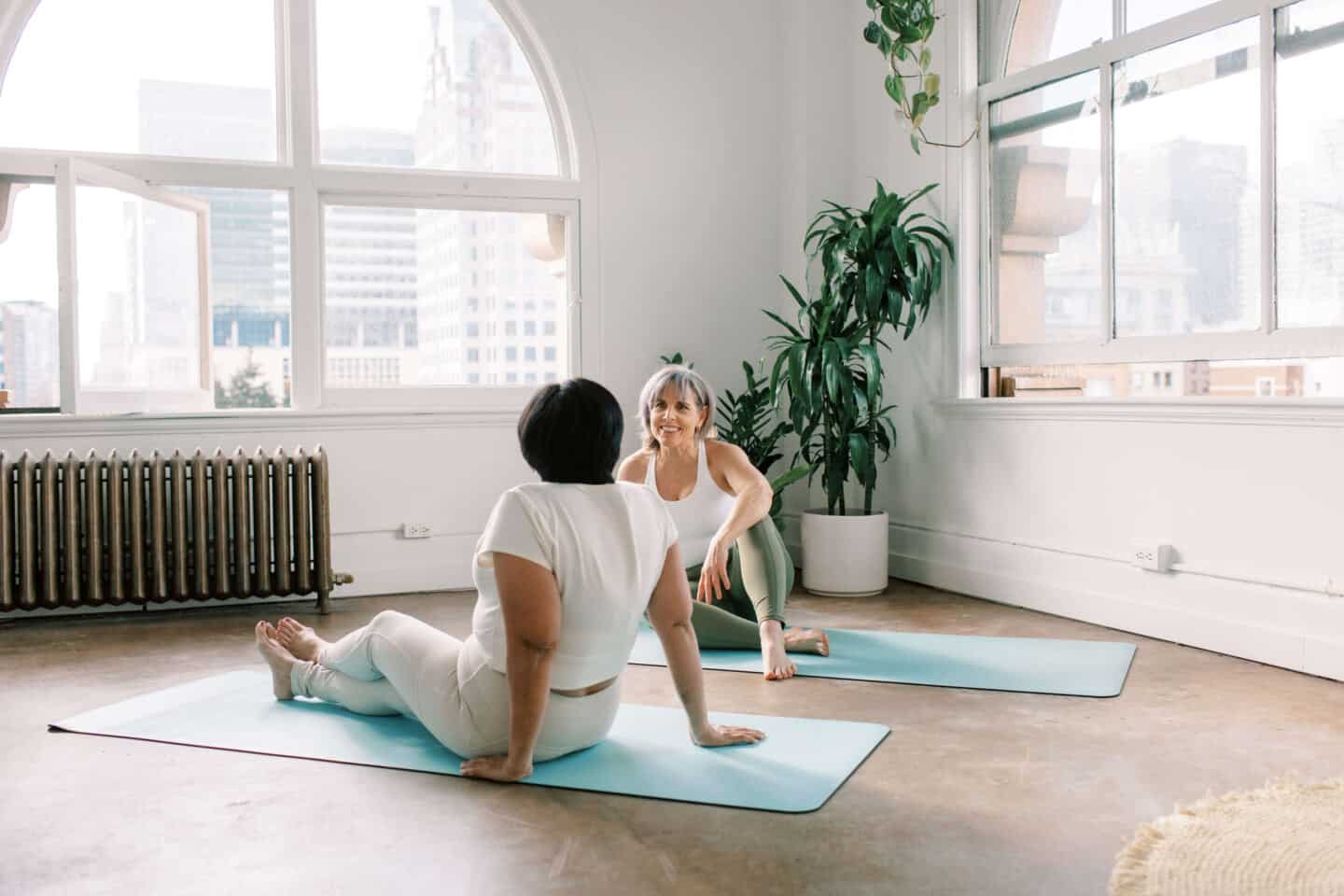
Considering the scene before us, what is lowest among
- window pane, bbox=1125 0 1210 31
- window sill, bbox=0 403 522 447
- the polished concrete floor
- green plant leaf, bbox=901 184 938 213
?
the polished concrete floor

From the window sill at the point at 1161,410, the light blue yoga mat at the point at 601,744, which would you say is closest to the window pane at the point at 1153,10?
the window sill at the point at 1161,410

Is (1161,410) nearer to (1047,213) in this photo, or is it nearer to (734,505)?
(1047,213)

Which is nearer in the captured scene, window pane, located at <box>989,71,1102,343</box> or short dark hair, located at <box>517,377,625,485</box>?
short dark hair, located at <box>517,377,625,485</box>

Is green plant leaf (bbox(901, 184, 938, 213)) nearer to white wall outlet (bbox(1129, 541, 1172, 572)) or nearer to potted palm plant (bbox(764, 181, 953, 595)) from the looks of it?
potted palm plant (bbox(764, 181, 953, 595))

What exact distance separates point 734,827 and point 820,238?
373 cm

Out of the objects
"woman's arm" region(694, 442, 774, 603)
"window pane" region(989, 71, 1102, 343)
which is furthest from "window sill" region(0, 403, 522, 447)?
"window pane" region(989, 71, 1102, 343)

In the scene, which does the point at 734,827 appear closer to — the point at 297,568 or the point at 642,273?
the point at 297,568

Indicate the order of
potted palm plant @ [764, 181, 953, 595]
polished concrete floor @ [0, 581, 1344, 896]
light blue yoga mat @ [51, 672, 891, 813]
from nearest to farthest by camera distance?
polished concrete floor @ [0, 581, 1344, 896]
light blue yoga mat @ [51, 672, 891, 813]
potted palm plant @ [764, 181, 953, 595]

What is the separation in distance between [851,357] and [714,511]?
1505 millimetres

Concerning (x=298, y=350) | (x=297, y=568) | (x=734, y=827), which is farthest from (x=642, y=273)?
(x=734, y=827)

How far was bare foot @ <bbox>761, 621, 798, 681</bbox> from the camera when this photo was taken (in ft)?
10.9

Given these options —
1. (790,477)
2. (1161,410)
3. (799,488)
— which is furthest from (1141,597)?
(799,488)

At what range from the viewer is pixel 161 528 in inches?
170

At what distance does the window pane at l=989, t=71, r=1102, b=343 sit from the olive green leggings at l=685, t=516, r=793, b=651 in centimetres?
166
